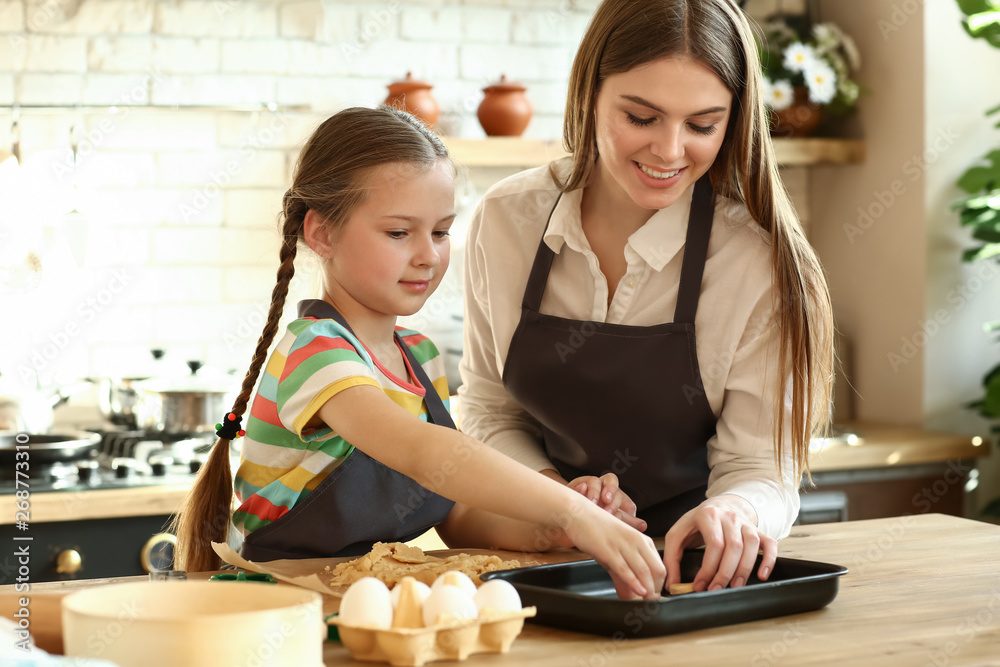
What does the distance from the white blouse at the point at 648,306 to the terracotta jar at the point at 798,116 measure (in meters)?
1.85

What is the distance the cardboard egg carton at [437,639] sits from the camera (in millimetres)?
894

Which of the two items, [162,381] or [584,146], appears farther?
[162,381]

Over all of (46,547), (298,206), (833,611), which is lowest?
(46,547)

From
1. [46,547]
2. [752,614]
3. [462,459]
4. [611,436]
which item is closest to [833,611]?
[752,614]

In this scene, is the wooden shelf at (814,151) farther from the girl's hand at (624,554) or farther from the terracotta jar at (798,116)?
the girl's hand at (624,554)

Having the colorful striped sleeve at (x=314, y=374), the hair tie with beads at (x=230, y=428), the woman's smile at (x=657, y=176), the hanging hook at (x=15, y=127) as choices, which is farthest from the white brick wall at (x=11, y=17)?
the woman's smile at (x=657, y=176)

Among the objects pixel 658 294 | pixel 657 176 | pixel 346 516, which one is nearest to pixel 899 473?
pixel 658 294

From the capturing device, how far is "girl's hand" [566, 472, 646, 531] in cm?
136

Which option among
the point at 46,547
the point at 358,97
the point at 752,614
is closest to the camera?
the point at 752,614

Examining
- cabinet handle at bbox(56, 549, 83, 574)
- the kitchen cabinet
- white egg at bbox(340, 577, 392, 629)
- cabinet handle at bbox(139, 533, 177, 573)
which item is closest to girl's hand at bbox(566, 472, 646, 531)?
white egg at bbox(340, 577, 392, 629)

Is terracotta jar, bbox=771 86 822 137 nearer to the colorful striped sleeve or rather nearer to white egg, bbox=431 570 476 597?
the colorful striped sleeve

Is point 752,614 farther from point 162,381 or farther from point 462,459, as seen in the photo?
point 162,381

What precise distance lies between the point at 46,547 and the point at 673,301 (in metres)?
1.61

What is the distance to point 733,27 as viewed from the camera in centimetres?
148
